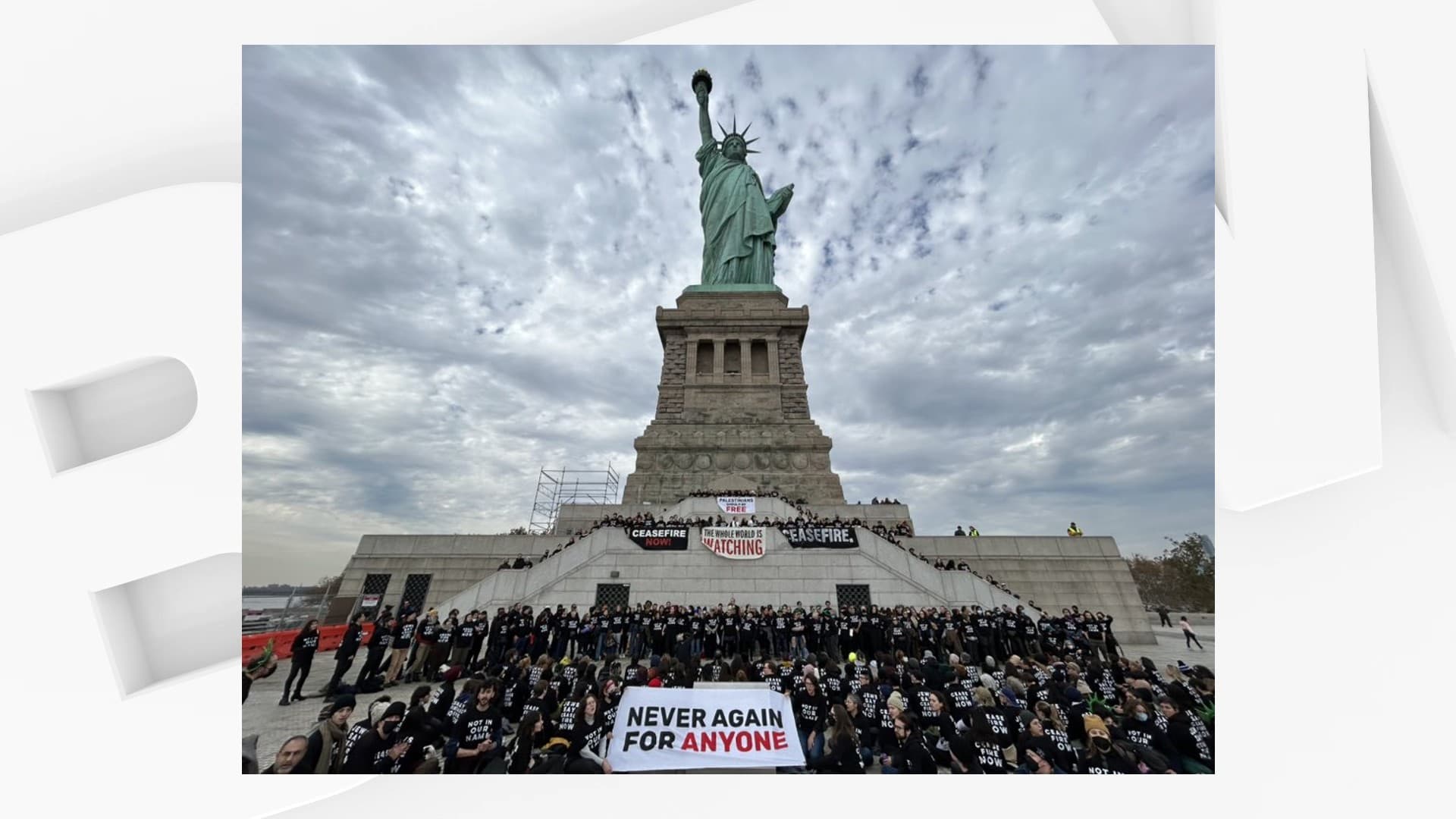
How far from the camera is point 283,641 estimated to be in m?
11.1

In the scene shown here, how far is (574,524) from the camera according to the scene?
2122 cm

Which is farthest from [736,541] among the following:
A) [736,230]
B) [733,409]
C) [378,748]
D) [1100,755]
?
[736,230]

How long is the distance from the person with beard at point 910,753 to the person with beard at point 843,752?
0.45 metres

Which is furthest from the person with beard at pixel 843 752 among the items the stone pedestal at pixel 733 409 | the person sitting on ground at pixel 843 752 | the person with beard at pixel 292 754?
the stone pedestal at pixel 733 409

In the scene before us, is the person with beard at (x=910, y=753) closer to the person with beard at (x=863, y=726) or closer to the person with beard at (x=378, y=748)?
the person with beard at (x=863, y=726)

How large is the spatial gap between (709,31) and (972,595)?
15.0 metres

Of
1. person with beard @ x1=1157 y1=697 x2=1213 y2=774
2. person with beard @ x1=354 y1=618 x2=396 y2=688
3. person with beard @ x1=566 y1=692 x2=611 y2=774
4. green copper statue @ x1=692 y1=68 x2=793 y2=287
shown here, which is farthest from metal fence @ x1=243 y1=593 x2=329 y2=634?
green copper statue @ x1=692 y1=68 x2=793 y2=287

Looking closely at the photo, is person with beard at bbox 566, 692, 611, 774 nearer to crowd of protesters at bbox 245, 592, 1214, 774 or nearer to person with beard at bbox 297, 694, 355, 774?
crowd of protesters at bbox 245, 592, 1214, 774

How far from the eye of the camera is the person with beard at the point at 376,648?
10.4m

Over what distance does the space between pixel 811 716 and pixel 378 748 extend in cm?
544

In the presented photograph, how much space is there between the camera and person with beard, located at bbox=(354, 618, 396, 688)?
10367mm

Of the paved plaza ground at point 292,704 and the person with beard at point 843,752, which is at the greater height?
the paved plaza ground at point 292,704
